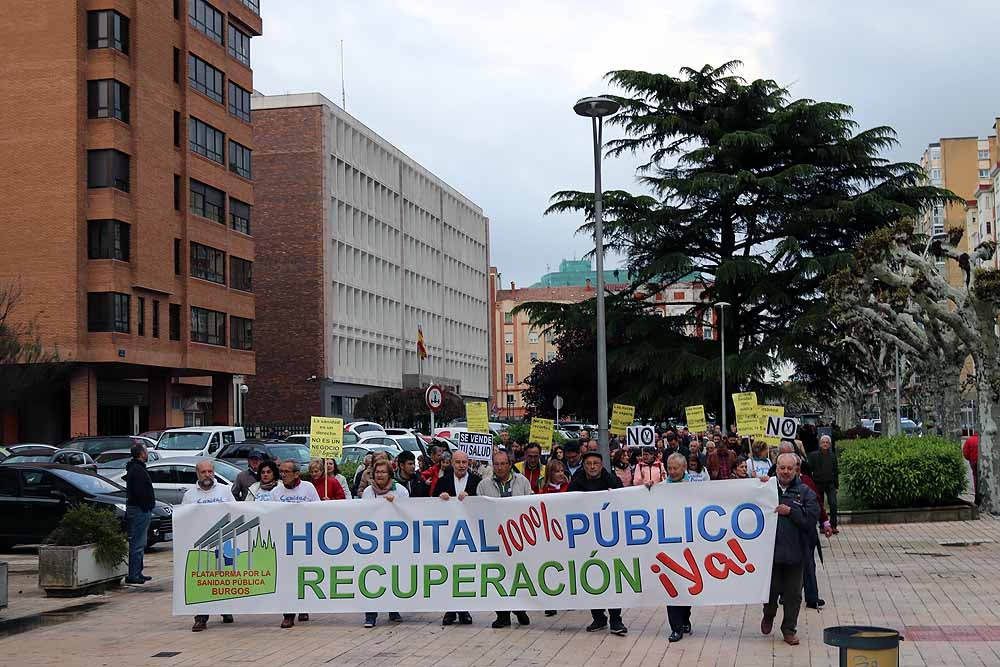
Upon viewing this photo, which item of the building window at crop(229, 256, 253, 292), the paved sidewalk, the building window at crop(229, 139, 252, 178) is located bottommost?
the paved sidewalk

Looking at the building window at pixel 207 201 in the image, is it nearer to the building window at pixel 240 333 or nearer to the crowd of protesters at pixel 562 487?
the building window at pixel 240 333

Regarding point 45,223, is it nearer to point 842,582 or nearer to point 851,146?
point 851,146

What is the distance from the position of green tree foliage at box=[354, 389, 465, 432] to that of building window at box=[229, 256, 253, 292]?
1390 centimetres

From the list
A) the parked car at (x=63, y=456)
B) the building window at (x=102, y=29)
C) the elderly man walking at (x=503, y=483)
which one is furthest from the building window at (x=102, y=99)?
the elderly man walking at (x=503, y=483)

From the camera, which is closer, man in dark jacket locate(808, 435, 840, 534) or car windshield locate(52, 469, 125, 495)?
man in dark jacket locate(808, 435, 840, 534)

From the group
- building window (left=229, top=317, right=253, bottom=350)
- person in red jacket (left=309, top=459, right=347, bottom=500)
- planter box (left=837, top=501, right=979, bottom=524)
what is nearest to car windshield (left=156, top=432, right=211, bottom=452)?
planter box (left=837, top=501, right=979, bottom=524)

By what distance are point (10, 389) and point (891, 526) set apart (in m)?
33.4

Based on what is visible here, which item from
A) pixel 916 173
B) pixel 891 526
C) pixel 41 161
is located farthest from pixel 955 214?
pixel 891 526

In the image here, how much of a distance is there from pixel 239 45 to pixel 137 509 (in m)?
52.5

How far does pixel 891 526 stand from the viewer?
77.5ft

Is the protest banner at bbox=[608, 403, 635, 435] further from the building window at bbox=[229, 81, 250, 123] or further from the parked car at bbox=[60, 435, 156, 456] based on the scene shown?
the building window at bbox=[229, 81, 250, 123]

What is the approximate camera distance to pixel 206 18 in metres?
61.8

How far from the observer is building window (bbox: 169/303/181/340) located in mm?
57719

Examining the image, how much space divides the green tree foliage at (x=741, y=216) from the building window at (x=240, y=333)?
78.3ft
